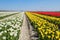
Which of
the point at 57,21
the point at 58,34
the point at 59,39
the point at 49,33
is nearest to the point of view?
the point at 59,39

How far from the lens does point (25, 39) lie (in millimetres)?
12227

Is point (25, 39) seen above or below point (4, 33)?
below

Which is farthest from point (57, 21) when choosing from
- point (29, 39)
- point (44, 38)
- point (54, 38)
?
point (54, 38)

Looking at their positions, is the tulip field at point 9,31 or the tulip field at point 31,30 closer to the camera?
the tulip field at point 9,31

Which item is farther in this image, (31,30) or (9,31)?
(31,30)

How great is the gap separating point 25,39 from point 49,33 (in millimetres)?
4007

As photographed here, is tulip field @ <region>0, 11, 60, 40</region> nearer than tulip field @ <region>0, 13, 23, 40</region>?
No

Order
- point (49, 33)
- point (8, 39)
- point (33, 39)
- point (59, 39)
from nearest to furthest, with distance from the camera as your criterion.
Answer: point (59, 39), point (8, 39), point (49, 33), point (33, 39)

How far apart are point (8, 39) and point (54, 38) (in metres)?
1.96

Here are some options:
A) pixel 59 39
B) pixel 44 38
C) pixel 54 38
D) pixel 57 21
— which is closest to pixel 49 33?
pixel 44 38

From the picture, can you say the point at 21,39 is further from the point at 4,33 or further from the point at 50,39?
the point at 50,39

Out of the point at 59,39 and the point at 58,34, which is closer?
the point at 59,39

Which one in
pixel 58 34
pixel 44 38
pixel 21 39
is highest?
pixel 58 34

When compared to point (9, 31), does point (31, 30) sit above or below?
below
